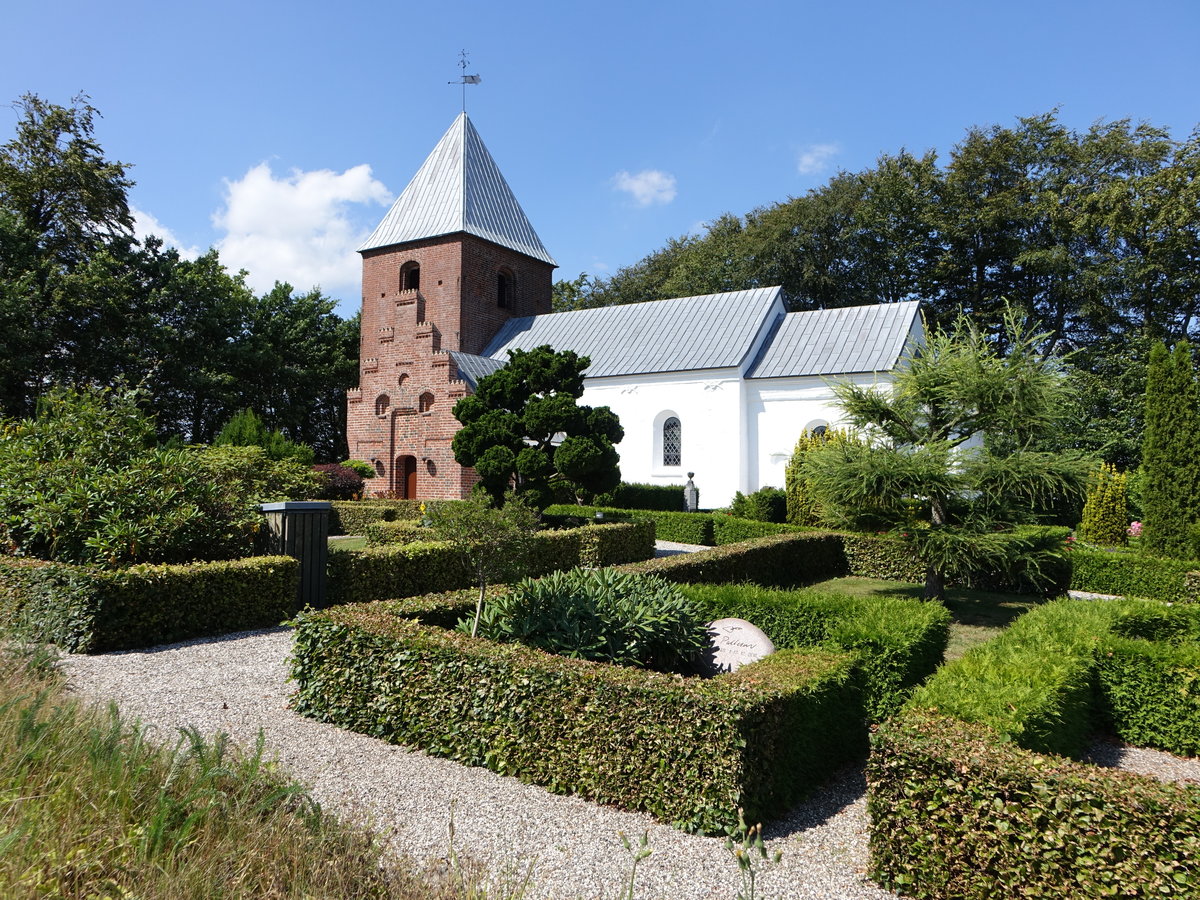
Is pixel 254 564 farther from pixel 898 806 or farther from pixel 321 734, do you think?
pixel 898 806

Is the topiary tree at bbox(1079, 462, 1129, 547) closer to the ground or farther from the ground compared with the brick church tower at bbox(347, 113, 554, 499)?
closer to the ground

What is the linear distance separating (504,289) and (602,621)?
2354 cm

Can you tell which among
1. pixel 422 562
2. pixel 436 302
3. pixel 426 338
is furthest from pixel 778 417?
pixel 422 562

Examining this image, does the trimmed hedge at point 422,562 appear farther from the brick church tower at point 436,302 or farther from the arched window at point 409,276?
the arched window at point 409,276

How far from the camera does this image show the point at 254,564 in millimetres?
7941

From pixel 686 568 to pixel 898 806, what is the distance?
17.9ft

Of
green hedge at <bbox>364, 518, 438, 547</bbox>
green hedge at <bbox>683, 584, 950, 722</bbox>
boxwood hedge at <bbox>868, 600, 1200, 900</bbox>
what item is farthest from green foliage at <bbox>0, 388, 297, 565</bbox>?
boxwood hedge at <bbox>868, 600, 1200, 900</bbox>

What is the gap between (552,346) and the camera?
21.6 metres

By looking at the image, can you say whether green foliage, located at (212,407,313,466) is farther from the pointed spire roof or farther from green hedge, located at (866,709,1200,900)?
green hedge, located at (866,709,1200,900)

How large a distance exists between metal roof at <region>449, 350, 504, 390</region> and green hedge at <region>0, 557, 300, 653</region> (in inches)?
578

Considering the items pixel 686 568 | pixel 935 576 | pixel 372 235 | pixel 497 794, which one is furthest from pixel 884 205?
pixel 497 794

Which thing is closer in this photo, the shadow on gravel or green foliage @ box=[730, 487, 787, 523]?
the shadow on gravel

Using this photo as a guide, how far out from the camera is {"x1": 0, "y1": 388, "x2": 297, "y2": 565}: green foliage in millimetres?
7777

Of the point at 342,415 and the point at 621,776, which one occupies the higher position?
the point at 342,415
